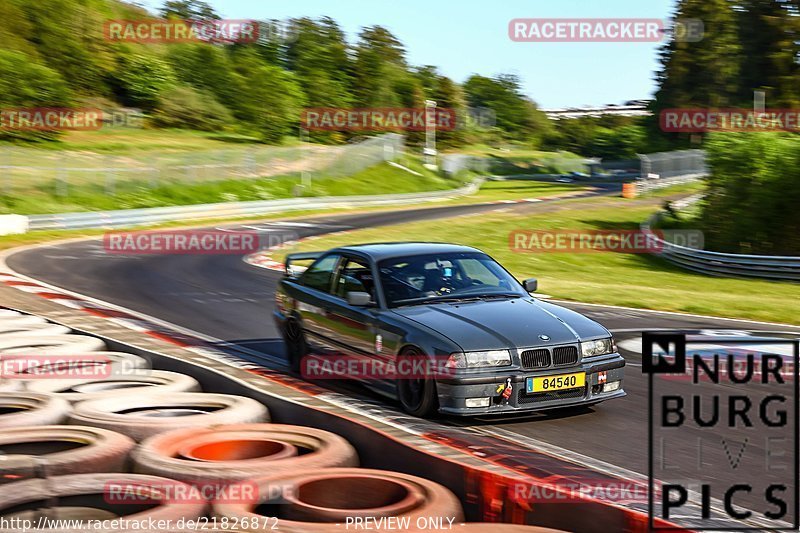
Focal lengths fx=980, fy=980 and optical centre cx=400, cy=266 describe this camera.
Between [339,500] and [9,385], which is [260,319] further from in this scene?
[339,500]

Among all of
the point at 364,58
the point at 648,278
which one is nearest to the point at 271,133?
the point at 364,58

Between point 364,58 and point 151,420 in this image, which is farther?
point 364,58

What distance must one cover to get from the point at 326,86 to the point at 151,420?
2993 inches

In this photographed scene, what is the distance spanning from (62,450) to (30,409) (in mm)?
989

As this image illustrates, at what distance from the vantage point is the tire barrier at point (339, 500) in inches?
193

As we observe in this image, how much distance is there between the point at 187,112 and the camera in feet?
250

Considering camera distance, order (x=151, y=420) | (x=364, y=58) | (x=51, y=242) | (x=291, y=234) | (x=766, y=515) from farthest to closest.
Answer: (x=364, y=58), (x=291, y=234), (x=51, y=242), (x=151, y=420), (x=766, y=515)

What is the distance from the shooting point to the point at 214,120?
257 feet

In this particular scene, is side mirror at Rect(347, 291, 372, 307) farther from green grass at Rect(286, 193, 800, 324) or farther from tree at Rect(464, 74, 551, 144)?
tree at Rect(464, 74, 551, 144)

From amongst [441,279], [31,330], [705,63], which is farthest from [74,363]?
[705,63]

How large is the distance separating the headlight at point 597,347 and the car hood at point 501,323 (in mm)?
62

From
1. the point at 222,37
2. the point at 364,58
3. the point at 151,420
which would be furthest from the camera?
the point at 222,37

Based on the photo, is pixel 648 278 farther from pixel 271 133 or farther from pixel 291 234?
pixel 271 133

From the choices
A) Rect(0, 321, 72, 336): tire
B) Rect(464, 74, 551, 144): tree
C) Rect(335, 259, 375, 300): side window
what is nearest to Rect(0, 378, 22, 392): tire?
Rect(0, 321, 72, 336): tire
